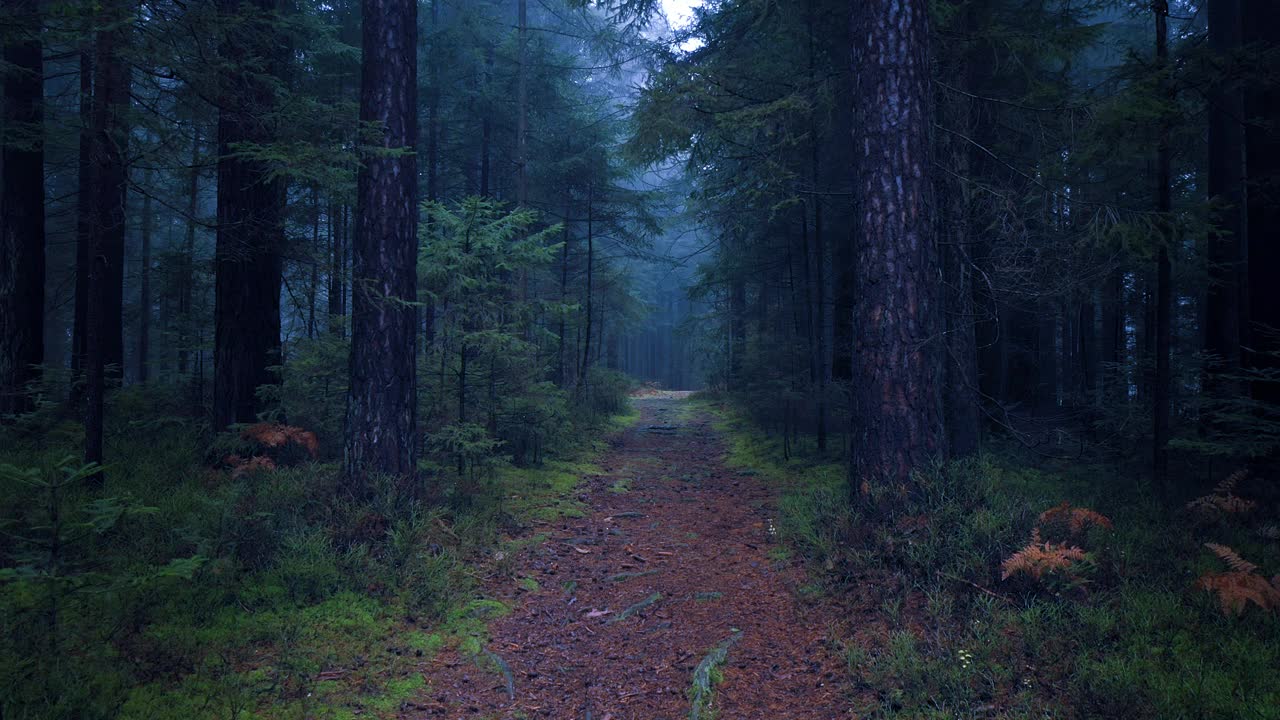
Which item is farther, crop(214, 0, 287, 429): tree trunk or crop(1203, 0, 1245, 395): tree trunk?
crop(1203, 0, 1245, 395): tree trunk

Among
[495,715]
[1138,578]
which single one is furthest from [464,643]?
[1138,578]

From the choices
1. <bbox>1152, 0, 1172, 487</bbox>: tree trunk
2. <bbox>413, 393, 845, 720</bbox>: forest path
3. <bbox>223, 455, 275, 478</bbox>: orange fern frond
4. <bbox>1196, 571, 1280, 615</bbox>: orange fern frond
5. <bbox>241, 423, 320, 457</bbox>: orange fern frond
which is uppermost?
<bbox>1152, 0, 1172, 487</bbox>: tree trunk

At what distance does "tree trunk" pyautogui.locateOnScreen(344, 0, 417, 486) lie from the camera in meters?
7.27

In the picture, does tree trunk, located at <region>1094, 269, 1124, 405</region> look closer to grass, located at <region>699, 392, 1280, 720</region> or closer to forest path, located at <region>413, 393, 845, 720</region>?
grass, located at <region>699, 392, 1280, 720</region>

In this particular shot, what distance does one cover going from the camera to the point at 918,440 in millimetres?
7008

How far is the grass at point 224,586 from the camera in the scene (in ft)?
12.1

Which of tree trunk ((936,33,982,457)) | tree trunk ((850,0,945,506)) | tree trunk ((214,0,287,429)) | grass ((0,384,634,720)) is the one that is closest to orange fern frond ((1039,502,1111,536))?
tree trunk ((850,0,945,506))

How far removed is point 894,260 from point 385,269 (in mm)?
6065

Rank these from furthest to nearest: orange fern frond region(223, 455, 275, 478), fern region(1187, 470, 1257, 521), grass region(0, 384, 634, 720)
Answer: orange fern frond region(223, 455, 275, 478) < fern region(1187, 470, 1257, 521) < grass region(0, 384, 634, 720)

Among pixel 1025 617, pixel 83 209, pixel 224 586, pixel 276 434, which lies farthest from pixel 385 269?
pixel 1025 617

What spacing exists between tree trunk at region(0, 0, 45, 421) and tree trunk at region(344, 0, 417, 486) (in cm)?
574

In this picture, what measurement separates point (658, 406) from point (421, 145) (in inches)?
577

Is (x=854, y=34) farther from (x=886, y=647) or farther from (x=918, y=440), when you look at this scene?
(x=886, y=647)

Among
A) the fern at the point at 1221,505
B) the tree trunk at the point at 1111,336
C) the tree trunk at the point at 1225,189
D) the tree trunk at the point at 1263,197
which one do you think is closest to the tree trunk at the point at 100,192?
the fern at the point at 1221,505
